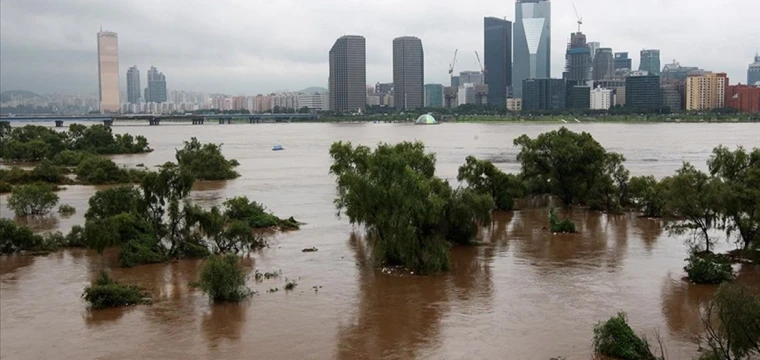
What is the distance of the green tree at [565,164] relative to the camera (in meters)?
34.9

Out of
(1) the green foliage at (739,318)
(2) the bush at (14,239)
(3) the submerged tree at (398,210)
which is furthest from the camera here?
(2) the bush at (14,239)

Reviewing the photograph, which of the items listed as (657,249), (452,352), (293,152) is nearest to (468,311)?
(452,352)

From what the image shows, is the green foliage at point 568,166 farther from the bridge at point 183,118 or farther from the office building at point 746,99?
the office building at point 746,99

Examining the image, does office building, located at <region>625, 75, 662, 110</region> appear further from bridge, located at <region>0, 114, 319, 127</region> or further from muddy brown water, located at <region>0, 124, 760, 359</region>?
muddy brown water, located at <region>0, 124, 760, 359</region>

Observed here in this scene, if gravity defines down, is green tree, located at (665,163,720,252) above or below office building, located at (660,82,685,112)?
below

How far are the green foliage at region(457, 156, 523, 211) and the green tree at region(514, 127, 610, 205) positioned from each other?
2.08 metres

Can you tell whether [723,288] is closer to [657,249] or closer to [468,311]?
[468,311]

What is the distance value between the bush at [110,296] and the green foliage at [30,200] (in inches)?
645

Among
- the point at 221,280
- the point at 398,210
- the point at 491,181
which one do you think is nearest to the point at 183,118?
the point at 491,181

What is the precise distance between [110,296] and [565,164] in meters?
23.3

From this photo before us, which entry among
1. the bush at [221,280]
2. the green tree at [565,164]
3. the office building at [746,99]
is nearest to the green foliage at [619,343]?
the bush at [221,280]

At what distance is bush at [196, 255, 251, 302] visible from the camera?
18609 millimetres

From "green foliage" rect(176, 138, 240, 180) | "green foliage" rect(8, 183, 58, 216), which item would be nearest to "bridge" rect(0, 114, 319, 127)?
"green foliage" rect(176, 138, 240, 180)

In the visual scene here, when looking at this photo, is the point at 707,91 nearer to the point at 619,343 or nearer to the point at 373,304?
the point at 373,304
